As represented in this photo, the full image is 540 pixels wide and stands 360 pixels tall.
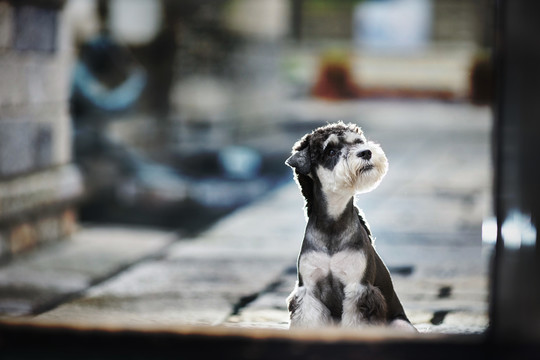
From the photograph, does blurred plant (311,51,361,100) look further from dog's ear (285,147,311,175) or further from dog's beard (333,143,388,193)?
dog's beard (333,143,388,193)

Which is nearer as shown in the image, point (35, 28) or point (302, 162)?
point (302, 162)

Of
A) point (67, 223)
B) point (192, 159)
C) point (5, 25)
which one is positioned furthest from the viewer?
point (192, 159)

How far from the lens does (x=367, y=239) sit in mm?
3814

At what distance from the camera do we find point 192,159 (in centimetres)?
1366

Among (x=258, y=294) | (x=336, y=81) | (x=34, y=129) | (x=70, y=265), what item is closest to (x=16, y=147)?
(x=34, y=129)

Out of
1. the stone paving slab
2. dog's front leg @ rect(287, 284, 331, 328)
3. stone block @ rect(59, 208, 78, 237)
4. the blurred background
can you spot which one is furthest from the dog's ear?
stone block @ rect(59, 208, 78, 237)

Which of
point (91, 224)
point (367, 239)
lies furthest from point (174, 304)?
point (91, 224)

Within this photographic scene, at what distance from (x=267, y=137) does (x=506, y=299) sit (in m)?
15.3


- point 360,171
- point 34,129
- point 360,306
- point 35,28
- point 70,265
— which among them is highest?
point 35,28

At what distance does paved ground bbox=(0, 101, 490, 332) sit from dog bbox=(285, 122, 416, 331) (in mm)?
799

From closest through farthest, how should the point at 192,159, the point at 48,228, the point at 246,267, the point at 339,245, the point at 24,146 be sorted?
the point at 339,245
the point at 246,267
the point at 24,146
the point at 48,228
the point at 192,159

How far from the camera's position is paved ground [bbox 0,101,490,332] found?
5.19m

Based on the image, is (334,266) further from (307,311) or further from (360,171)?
(360,171)

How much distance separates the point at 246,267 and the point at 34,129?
93.5 inches
